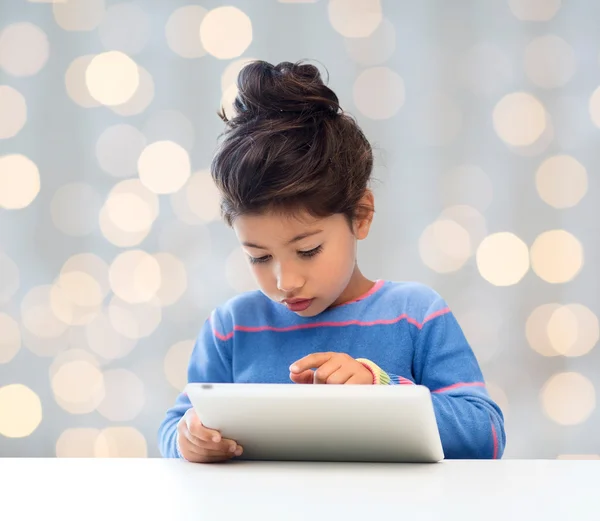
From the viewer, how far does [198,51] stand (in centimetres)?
195

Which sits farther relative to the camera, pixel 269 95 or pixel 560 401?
pixel 560 401

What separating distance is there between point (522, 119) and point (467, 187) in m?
0.20

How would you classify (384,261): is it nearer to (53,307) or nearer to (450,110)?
(450,110)

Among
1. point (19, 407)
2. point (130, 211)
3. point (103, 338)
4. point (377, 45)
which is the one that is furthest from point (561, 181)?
point (19, 407)

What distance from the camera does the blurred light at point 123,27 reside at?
6.40 feet

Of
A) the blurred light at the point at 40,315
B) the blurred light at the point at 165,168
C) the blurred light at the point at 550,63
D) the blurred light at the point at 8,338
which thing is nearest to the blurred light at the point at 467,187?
the blurred light at the point at 550,63

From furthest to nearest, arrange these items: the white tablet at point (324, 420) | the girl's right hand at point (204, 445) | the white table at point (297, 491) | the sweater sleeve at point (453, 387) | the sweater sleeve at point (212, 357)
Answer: the sweater sleeve at point (212, 357) → the sweater sleeve at point (453, 387) → the girl's right hand at point (204, 445) → the white tablet at point (324, 420) → the white table at point (297, 491)

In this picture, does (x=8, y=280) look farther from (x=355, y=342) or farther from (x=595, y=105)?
(x=595, y=105)

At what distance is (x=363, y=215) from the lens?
117 cm

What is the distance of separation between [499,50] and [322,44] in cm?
42

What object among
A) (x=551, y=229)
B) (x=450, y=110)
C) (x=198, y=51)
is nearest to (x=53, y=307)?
(x=198, y=51)

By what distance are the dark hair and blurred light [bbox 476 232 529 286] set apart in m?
0.76

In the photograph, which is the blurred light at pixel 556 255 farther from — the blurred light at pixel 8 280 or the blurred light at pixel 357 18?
the blurred light at pixel 8 280

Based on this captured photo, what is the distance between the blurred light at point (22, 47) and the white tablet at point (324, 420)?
144cm
